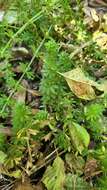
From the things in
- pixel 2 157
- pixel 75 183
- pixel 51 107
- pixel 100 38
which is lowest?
pixel 75 183

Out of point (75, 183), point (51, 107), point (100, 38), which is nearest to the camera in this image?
point (75, 183)

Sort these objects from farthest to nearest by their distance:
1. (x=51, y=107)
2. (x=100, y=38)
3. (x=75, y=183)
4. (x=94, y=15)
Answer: (x=94, y=15)
(x=100, y=38)
(x=51, y=107)
(x=75, y=183)

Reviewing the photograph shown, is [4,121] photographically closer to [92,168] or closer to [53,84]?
[53,84]

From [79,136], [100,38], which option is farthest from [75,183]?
[100,38]

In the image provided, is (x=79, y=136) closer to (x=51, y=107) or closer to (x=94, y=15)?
(x=51, y=107)

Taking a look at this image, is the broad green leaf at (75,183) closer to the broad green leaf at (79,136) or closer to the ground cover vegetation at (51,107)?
the ground cover vegetation at (51,107)

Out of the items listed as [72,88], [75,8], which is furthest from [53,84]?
[75,8]

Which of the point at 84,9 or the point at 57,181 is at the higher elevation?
the point at 84,9
